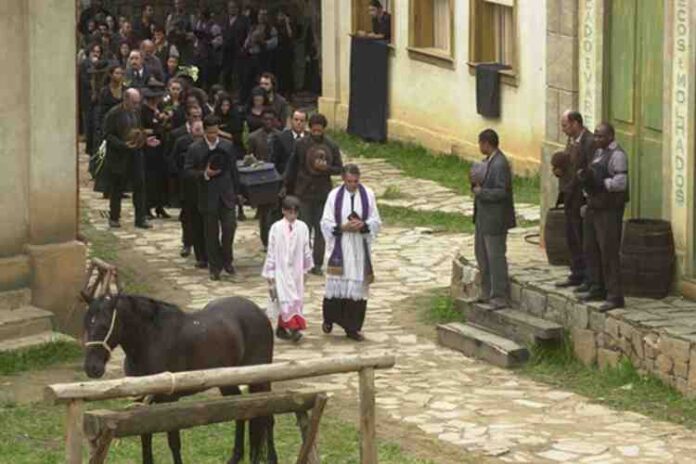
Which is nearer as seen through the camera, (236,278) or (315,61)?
(236,278)

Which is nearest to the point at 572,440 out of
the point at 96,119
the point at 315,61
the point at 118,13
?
the point at 96,119

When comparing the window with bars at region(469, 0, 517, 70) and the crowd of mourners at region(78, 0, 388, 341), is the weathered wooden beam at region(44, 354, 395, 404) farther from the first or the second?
the window with bars at region(469, 0, 517, 70)

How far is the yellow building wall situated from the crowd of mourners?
2562mm

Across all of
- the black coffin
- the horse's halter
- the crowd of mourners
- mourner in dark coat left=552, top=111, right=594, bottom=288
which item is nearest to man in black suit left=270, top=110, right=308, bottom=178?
the crowd of mourners

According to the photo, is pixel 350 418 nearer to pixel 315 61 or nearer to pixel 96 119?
pixel 96 119

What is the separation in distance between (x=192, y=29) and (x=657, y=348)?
20.6 metres

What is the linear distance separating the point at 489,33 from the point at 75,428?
1752 cm

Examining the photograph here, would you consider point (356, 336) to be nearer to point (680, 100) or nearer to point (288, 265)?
point (288, 265)

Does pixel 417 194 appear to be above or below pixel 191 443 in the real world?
above

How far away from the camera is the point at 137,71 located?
97.3 ft

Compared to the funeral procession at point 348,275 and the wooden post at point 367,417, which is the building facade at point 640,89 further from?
the wooden post at point 367,417

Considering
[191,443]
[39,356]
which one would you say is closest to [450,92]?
[39,356]

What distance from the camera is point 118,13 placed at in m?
39.7

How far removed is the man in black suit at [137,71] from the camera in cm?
2938
